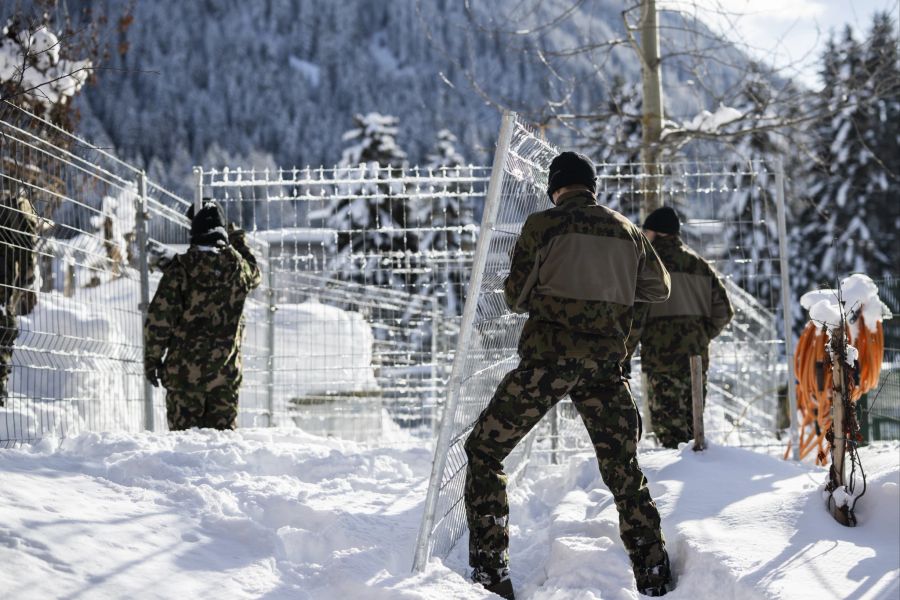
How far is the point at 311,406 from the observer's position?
10.2 meters

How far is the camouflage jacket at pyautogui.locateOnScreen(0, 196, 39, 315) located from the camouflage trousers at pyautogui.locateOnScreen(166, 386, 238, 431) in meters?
1.21

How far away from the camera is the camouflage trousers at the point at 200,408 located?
6.32m

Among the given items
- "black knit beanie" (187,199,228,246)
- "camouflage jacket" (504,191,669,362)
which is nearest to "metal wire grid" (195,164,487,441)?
"black knit beanie" (187,199,228,246)

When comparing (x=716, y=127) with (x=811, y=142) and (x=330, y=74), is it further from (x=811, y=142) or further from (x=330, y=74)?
(x=330, y=74)

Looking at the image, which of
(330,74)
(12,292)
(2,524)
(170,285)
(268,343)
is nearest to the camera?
(2,524)

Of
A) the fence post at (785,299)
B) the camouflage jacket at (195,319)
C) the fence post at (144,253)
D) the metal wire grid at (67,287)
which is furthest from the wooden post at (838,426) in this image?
the fence post at (144,253)

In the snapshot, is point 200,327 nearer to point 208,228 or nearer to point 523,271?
point 208,228

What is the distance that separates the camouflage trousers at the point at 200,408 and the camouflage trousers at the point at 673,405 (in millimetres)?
3047

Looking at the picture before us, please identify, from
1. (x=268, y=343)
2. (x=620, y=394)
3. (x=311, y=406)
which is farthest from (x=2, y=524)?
(x=311, y=406)

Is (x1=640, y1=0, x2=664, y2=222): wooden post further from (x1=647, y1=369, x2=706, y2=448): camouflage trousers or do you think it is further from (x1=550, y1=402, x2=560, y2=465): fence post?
(x1=647, y1=369, x2=706, y2=448): camouflage trousers

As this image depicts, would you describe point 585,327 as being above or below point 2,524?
above

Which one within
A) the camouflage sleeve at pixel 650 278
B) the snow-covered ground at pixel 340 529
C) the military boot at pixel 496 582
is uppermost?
the camouflage sleeve at pixel 650 278

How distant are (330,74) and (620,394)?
16999 cm

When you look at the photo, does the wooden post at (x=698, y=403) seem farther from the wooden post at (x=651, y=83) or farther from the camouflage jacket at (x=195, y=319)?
the wooden post at (x=651, y=83)
